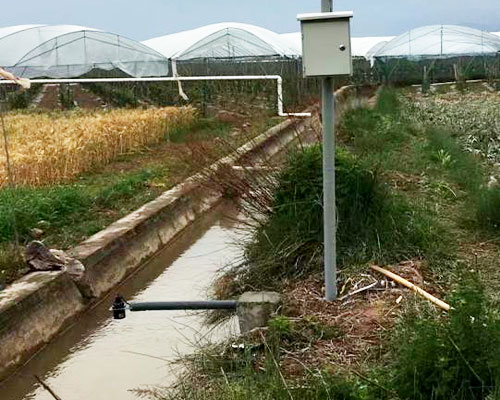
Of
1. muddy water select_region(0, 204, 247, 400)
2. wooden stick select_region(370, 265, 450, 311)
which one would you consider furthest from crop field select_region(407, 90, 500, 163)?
wooden stick select_region(370, 265, 450, 311)

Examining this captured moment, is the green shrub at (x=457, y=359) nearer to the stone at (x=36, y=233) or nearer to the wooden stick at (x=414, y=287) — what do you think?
the wooden stick at (x=414, y=287)

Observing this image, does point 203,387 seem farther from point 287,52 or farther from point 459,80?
point 287,52

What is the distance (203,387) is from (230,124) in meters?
11.3

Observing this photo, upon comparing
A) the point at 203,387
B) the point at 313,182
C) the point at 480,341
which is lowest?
the point at 203,387

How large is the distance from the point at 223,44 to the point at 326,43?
30.7 m

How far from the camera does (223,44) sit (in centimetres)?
3441

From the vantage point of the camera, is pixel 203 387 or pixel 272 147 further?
pixel 272 147

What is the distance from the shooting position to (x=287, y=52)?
38906 mm

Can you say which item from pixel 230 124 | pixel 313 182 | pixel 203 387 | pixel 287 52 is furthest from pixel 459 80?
pixel 203 387

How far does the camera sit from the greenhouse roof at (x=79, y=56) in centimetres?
2736

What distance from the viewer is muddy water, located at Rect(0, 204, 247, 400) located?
4.96 meters

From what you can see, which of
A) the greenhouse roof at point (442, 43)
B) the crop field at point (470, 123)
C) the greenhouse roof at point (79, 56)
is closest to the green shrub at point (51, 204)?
the crop field at point (470, 123)

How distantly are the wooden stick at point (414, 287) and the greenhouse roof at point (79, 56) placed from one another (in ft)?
77.7

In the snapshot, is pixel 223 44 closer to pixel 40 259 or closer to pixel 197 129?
pixel 197 129
